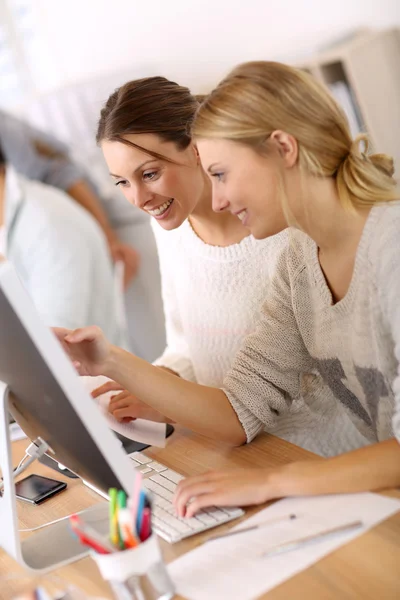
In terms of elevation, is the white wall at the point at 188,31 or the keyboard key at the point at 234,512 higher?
the white wall at the point at 188,31

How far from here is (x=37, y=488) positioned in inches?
49.9

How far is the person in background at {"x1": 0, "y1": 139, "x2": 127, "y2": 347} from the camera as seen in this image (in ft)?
8.10

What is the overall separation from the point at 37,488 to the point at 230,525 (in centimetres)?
42

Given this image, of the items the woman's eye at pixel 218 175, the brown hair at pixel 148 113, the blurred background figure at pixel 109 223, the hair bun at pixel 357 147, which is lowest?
the blurred background figure at pixel 109 223

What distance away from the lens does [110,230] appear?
3.18 meters

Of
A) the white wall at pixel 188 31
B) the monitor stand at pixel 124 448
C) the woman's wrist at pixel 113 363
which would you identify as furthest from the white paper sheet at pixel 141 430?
the white wall at pixel 188 31

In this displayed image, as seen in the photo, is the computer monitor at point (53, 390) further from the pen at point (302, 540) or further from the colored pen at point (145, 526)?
the pen at point (302, 540)

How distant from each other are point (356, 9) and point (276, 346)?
1.67 metres

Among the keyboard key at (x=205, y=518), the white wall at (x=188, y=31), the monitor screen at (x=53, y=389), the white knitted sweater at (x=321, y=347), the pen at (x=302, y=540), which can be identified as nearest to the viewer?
A: the monitor screen at (x=53, y=389)

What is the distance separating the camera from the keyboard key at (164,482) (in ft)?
3.69

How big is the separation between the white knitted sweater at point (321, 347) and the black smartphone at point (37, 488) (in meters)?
0.32

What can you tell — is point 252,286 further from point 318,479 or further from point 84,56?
point 84,56

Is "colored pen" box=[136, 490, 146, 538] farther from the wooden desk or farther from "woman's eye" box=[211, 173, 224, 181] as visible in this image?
"woman's eye" box=[211, 173, 224, 181]

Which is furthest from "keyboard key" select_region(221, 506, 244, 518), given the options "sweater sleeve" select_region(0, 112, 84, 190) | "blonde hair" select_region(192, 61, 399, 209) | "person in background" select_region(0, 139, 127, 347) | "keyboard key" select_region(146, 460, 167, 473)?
"sweater sleeve" select_region(0, 112, 84, 190)
